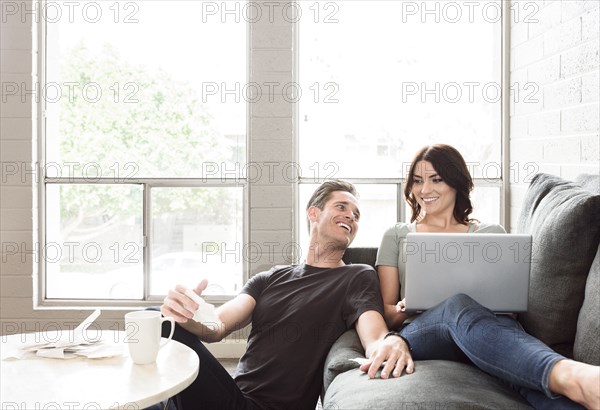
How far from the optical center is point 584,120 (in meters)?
2.68

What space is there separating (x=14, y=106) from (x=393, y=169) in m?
2.13

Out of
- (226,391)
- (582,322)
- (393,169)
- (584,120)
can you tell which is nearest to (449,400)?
(582,322)

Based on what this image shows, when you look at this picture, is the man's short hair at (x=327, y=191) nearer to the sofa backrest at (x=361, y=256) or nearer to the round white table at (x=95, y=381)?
the sofa backrest at (x=361, y=256)

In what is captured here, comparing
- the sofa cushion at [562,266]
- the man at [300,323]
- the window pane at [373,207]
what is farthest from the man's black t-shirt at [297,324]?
the window pane at [373,207]

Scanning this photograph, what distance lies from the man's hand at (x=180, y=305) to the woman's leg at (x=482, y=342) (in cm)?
68

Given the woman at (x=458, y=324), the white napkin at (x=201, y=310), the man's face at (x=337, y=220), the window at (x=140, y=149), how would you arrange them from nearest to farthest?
the woman at (x=458, y=324) → the white napkin at (x=201, y=310) → the man's face at (x=337, y=220) → the window at (x=140, y=149)

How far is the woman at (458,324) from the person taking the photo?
152 cm

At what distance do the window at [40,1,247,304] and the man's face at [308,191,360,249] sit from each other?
4.30 ft

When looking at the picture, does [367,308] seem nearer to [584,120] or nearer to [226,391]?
[226,391]

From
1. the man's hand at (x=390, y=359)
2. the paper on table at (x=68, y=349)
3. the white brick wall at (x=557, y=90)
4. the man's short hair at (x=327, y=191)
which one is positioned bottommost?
the man's hand at (x=390, y=359)

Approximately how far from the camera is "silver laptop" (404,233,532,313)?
1991mm

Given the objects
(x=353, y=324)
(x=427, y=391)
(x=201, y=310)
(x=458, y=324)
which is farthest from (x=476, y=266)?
(x=201, y=310)

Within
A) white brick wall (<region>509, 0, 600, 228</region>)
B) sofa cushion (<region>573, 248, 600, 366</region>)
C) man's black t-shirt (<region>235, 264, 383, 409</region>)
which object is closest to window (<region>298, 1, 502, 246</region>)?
white brick wall (<region>509, 0, 600, 228</region>)

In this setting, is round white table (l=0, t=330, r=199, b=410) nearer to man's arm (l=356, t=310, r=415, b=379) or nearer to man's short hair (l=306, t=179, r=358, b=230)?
man's arm (l=356, t=310, r=415, b=379)
